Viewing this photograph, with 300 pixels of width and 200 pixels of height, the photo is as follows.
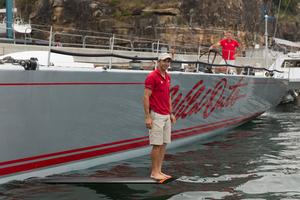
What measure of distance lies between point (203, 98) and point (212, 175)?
120 inches

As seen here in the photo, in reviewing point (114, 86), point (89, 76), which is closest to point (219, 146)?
point (114, 86)

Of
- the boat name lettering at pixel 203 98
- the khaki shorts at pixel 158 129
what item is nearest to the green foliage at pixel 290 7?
the boat name lettering at pixel 203 98

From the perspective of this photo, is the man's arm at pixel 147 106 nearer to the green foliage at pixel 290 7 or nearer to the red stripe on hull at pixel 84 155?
the red stripe on hull at pixel 84 155

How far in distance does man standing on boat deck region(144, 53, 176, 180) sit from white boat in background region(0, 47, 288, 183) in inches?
49.1

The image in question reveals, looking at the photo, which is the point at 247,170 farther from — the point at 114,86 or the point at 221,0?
the point at 221,0

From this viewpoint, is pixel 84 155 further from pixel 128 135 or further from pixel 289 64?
pixel 289 64

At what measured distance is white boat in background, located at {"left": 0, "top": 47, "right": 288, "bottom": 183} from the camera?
630 cm

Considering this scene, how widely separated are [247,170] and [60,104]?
3.19m

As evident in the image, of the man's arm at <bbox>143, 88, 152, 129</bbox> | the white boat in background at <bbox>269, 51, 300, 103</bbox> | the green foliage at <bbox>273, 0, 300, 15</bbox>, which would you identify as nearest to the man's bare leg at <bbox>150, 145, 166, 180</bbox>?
the man's arm at <bbox>143, 88, 152, 129</bbox>

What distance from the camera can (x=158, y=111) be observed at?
6.46 metres

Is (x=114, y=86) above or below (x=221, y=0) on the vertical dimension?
below

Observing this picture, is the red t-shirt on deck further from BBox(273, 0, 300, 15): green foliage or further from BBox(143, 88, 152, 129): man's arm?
BBox(273, 0, 300, 15): green foliage

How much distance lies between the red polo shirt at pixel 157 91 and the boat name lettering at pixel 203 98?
2.47 m

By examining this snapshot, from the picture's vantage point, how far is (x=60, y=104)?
687 centimetres
